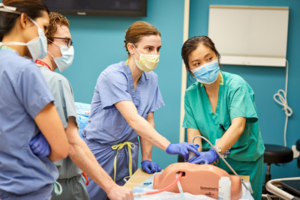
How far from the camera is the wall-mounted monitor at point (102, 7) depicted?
283 cm

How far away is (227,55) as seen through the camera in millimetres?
2926

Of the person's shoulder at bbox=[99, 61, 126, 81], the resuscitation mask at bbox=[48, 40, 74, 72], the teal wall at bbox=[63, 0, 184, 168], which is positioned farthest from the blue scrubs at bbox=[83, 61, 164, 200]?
the teal wall at bbox=[63, 0, 184, 168]

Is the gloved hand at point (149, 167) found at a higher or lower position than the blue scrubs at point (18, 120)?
lower

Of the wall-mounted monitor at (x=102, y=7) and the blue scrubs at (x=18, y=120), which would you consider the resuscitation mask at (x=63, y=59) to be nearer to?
the blue scrubs at (x=18, y=120)

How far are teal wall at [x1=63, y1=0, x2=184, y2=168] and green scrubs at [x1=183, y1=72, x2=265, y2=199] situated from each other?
1.24m

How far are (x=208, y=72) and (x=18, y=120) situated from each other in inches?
42.5

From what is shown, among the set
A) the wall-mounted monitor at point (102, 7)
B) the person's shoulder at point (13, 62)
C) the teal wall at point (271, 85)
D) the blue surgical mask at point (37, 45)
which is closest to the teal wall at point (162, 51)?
the wall-mounted monitor at point (102, 7)

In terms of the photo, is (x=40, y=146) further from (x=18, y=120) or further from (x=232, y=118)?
(x=232, y=118)

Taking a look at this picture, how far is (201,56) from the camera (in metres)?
1.56

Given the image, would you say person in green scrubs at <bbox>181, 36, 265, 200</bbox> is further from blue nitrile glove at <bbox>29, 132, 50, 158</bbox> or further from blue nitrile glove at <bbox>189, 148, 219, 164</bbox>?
blue nitrile glove at <bbox>29, 132, 50, 158</bbox>

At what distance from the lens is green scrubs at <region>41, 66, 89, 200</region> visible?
0.93m

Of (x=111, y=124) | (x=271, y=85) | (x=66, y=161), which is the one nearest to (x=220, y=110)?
(x=111, y=124)

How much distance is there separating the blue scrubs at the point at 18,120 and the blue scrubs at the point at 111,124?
0.75 m

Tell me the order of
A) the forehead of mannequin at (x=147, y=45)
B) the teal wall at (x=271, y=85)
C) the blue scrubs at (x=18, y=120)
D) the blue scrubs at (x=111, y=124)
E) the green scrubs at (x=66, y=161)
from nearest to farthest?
1. the blue scrubs at (x=18, y=120)
2. the green scrubs at (x=66, y=161)
3. the blue scrubs at (x=111, y=124)
4. the forehead of mannequin at (x=147, y=45)
5. the teal wall at (x=271, y=85)
